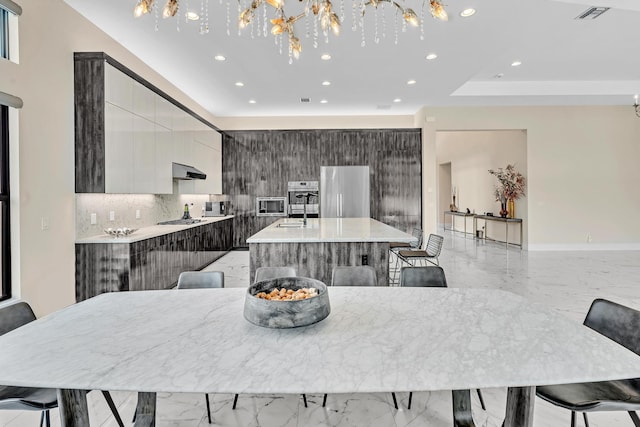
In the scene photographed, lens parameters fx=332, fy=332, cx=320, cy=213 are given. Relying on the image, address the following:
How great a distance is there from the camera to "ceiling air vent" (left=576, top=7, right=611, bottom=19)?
3705 millimetres

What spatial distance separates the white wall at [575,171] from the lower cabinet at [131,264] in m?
5.09

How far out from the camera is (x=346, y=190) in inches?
288

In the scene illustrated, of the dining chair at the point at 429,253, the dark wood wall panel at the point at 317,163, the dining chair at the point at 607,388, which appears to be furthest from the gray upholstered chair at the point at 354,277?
the dark wood wall panel at the point at 317,163

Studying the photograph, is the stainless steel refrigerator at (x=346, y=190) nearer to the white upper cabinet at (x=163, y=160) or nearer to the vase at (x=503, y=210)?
the vase at (x=503, y=210)

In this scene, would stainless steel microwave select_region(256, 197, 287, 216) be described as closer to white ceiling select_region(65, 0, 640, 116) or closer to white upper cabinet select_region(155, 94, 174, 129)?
white ceiling select_region(65, 0, 640, 116)

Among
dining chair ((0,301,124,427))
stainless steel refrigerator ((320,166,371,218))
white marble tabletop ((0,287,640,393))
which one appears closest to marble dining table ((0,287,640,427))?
white marble tabletop ((0,287,640,393))

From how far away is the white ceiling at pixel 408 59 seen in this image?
3562 mm

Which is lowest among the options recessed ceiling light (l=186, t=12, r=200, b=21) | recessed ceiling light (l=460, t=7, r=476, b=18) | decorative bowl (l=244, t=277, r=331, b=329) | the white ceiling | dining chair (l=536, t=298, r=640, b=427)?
dining chair (l=536, t=298, r=640, b=427)

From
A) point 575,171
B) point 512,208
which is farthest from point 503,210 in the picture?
point 575,171

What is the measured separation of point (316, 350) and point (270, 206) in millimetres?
6496

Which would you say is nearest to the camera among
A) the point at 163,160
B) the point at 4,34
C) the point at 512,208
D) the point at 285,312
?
the point at 285,312

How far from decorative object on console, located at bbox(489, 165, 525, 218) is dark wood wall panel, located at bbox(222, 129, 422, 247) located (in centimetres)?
204

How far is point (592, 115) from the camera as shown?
727cm

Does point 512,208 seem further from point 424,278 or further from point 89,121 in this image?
point 89,121
